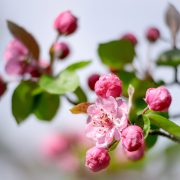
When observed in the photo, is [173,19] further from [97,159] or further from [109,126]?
[97,159]

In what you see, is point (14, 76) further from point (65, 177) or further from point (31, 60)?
point (65, 177)

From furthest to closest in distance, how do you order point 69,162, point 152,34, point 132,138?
point 69,162 < point 152,34 < point 132,138

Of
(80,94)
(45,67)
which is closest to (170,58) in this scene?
(80,94)

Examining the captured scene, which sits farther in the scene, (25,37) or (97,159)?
(25,37)

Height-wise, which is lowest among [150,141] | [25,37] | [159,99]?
[150,141]

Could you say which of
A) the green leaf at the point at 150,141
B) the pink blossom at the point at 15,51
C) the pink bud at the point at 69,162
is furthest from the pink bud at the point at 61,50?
the pink bud at the point at 69,162

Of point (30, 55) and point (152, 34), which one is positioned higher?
point (30, 55)

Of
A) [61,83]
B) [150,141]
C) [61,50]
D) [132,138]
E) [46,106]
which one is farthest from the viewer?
[61,50]
